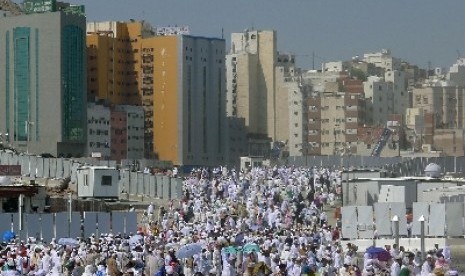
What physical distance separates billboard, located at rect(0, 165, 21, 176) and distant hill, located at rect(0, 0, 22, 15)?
88.2 meters

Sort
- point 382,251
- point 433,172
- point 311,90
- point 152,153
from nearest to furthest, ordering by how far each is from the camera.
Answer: point 382,251 < point 433,172 < point 152,153 < point 311,90

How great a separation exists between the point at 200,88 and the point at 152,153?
9.82m

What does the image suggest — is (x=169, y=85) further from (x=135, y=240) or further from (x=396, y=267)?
(x=396, y=267)

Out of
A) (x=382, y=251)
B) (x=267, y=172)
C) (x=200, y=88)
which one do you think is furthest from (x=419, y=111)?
(x=382, y=251)

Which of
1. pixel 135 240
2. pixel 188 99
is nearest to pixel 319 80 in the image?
pixel 188 99

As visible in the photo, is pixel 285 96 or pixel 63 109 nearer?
pixel 63 109

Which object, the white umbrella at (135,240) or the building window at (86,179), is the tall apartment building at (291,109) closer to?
the building window at (86,179)

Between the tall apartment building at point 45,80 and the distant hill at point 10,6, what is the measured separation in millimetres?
9509

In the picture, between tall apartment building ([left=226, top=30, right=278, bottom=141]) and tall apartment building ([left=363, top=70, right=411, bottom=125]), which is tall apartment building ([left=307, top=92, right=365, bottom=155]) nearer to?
tall apartment building ([left=226, top=30, right=278, bottom=141])

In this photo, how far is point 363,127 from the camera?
538ft

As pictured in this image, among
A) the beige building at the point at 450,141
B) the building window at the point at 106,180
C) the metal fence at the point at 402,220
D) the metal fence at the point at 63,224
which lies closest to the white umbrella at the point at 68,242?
the metal fence at the point at 63,224

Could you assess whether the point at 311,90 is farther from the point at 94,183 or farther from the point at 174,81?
the point at 94,183

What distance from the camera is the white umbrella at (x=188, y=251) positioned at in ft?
85.7

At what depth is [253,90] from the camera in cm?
18138
